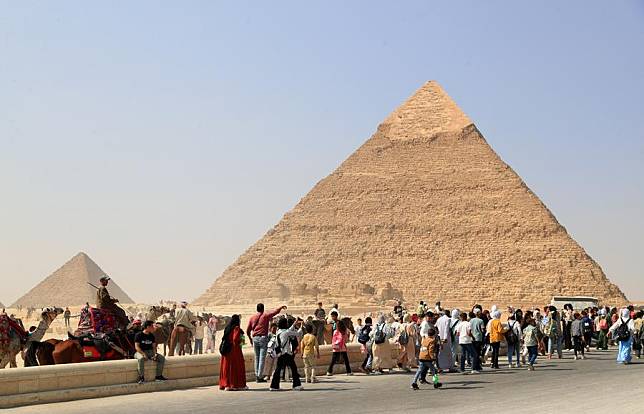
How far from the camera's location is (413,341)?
1805 cm

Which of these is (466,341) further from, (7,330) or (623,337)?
(7,330)

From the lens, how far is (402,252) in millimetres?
136750

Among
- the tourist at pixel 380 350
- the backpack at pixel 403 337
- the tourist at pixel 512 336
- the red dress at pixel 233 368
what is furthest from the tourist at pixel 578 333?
the red dress at pixel 233 368

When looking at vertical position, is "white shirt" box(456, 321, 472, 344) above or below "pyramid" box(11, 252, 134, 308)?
below

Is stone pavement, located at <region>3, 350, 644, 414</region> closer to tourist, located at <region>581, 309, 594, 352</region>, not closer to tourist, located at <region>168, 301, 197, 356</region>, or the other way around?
tourist, located at <region>168, 301, 197, 356</region>

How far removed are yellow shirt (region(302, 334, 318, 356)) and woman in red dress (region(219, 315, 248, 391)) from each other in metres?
1.34

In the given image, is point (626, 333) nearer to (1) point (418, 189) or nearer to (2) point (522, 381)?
(2) point (522, 381)

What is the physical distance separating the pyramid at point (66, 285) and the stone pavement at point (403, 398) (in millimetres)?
80585

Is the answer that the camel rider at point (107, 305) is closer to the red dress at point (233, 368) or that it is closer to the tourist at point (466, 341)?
the red dress at point (233, 368)

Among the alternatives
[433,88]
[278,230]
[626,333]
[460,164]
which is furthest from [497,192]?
[626,333]

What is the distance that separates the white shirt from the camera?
1778 centimetres

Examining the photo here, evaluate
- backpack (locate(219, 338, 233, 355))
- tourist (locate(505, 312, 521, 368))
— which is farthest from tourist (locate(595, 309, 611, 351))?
backpack (locate(219, 338, 233, 355))

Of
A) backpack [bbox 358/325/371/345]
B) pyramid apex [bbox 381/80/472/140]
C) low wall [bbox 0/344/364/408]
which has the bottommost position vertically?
low wall [bbox 0/344/364/408]

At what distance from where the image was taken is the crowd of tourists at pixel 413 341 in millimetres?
14750
